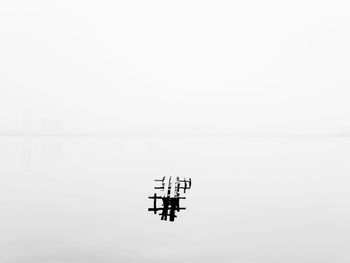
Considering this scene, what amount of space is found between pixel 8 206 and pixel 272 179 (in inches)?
1634

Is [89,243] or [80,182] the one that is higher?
[80,182]

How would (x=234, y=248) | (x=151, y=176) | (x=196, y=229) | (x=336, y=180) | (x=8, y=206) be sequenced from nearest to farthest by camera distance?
(x=234, y=248)
(x=196, y=229)
(x=8, y=206)
(x=336, y=180)
(x=151, y=176)

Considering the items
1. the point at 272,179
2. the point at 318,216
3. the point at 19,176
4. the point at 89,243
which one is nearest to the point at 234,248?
the point at 89,243

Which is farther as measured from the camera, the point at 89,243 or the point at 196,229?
the point at 196,229

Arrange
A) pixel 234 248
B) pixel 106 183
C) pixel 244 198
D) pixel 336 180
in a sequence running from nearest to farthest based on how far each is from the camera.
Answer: pixel 234 248 → pixel 244 198 → pixel 106 183 → pixel 336 180

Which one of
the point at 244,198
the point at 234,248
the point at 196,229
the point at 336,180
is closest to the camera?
the point at 234,248

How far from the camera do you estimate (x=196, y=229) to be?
31797mm

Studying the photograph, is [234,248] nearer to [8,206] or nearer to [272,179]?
[8,206]

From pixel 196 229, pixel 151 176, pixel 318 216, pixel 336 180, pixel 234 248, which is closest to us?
pixel 234 248

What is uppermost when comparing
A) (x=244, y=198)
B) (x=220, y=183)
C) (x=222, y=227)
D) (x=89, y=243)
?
(x=220, y=183)

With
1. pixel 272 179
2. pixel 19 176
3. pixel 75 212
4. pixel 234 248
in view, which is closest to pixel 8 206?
pixel 75 212

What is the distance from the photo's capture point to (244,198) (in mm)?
47406

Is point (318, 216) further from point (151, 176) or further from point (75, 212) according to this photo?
point (151, 176)

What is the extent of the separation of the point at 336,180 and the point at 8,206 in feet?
160
